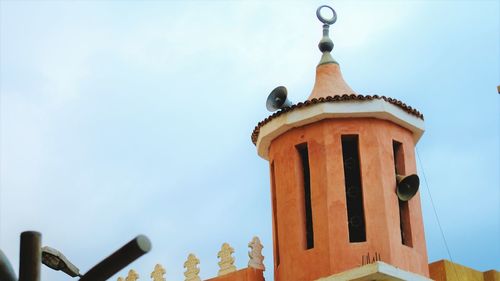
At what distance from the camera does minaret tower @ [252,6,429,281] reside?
1375 cm

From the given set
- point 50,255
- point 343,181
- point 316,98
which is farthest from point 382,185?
point 50,255

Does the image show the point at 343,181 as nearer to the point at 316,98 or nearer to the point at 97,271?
the point at 316,98

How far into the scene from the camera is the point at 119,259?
4.34 m

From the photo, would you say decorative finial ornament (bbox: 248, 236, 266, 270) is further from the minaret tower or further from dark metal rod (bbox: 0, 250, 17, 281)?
dark metal rod (bbox: 0, 250, 17, 281)

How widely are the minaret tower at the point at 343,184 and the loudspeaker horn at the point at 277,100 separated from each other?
16 millimetres

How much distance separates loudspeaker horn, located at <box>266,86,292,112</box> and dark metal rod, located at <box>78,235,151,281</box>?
1059 centimetres

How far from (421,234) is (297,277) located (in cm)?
212

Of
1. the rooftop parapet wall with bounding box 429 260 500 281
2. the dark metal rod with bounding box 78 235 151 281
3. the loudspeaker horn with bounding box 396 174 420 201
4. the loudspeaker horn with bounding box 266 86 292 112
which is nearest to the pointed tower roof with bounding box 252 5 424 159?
the loudspeaker horn with bounding box 266 86 292 112

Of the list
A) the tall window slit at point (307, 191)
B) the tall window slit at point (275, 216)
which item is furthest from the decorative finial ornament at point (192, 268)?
the tall window slit at point (307, 191)

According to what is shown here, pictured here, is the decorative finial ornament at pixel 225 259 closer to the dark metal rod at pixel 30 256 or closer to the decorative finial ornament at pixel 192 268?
the decorative finial ornament at pixel 192 268

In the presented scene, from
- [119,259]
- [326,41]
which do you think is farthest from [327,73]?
[119,259]

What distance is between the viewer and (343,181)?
14117 mm

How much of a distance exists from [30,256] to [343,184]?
10.0 m

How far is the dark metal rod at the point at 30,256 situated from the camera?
171 inches
